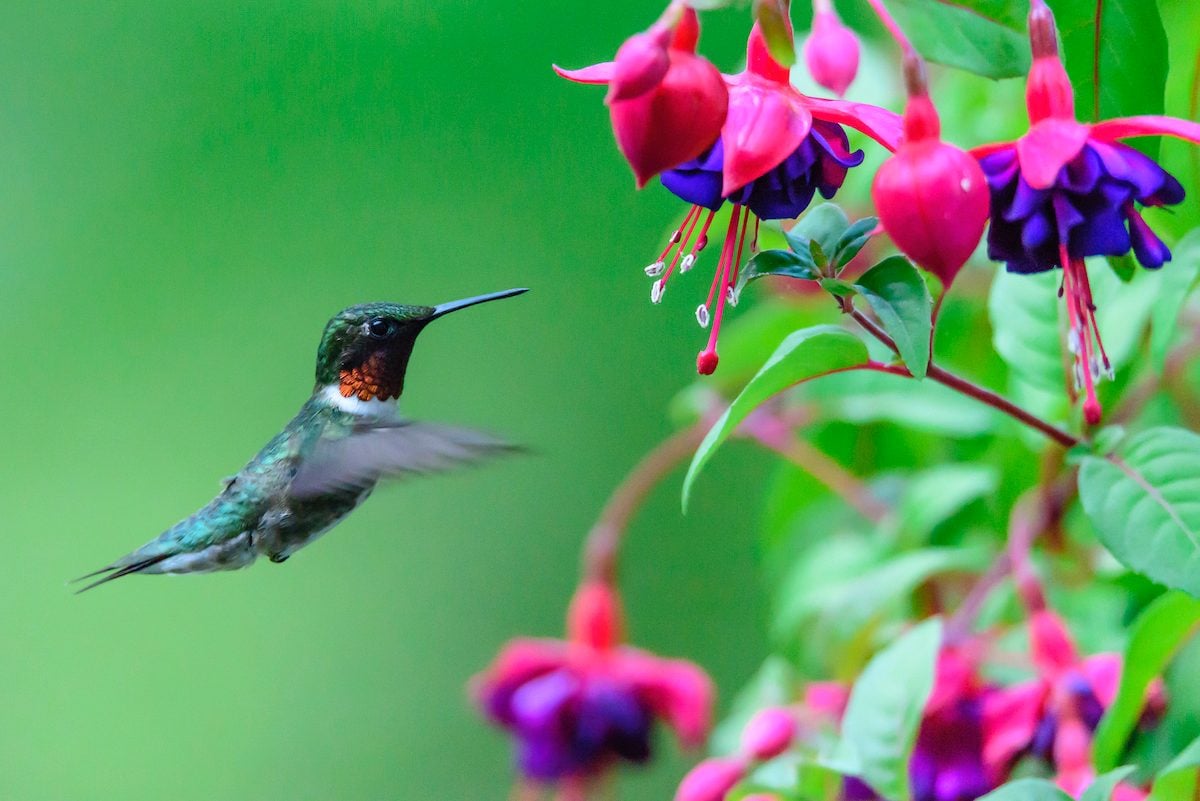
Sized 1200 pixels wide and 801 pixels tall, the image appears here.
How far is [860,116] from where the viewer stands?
60 centimetres

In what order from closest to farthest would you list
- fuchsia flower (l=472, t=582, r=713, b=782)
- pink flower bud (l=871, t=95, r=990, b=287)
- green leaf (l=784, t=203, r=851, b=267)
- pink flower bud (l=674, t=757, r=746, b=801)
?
pink flower bud (l=871, t=95, r=990, b=287), green leaf (l=784, t=203, r=851, b=267), pink flower bud (l=674, t=757, r=746, b=801), fuchsia flower (l=472, t=582, r=713, b=782)

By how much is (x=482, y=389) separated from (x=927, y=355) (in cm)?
283

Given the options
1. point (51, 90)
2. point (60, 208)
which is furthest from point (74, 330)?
point (51, 90)

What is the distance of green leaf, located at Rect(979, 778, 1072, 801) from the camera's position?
0.68 metres

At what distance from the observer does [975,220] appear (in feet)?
1.79

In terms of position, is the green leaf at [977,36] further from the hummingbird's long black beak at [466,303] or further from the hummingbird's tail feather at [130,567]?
the hummingbird's tail feather at [130,567]

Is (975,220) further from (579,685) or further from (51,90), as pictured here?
(51,90)

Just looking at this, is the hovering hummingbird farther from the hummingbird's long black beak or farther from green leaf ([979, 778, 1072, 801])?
green leaf ([979, 778, 1072, 801])

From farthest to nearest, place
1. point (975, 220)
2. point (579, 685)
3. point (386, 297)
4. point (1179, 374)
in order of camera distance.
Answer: point (386, 297)
point (579, 685)
point (1179, 374)
point (975, 220)

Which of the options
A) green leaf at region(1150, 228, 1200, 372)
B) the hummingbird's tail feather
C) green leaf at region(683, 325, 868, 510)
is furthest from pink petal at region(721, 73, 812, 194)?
the hummingbird's tail feather

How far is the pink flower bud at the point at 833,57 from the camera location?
2.07 feet

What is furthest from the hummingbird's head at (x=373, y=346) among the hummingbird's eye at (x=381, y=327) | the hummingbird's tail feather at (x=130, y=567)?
the hummingbird's tail feather at (x=130, y=567)

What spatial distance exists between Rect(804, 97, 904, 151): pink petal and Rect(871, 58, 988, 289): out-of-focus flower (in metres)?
0.04

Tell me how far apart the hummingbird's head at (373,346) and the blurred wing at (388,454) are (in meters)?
0.06
